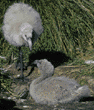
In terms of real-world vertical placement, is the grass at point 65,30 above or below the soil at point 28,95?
above

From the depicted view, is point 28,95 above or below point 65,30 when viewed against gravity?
below

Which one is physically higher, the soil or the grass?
the grass

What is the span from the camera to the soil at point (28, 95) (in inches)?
90.1

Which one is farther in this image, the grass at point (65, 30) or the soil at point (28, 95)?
the grass at point (65, 30)

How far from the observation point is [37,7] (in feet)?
14.1

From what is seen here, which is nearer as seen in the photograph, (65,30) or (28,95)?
(28,95)

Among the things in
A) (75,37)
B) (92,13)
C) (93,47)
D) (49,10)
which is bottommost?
(93,47)

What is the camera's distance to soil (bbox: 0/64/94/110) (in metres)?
2.29

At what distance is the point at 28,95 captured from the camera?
2746 millimetres

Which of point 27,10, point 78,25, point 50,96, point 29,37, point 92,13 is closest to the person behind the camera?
point 50,96

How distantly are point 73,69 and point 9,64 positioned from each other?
139cm

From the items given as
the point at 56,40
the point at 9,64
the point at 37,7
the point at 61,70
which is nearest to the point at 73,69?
the point at 61,70

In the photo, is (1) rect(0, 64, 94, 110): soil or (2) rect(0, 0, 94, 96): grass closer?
(1) rect(0, 64, 94, 110): soil

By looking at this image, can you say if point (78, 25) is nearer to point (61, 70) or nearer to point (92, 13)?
point (92, 13)
